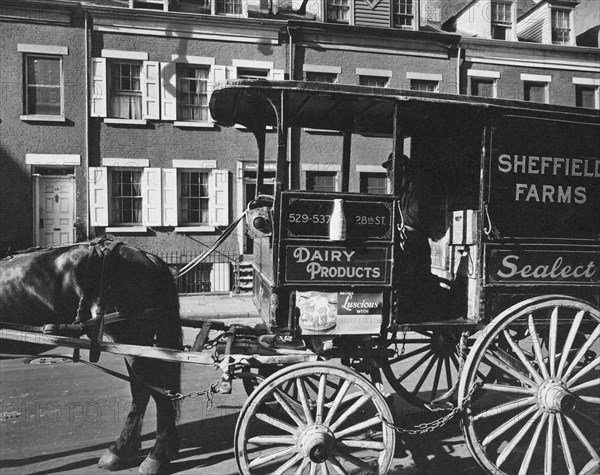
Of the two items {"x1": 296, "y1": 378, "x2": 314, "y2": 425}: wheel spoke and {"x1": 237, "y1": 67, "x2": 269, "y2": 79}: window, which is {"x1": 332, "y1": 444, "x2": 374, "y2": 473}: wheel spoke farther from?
{"x1": 237, "y1": 67, "x2": 269, "y2": 79}: window

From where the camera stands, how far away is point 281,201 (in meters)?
3.48

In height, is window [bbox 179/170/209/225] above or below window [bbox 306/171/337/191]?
below

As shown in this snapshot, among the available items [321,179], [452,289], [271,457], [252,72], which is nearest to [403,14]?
[252,72]

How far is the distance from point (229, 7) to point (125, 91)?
4.44 m

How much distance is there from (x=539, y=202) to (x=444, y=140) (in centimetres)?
138

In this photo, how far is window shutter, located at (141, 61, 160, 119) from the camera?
1402cm

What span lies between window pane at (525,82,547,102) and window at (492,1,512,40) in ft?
6.69

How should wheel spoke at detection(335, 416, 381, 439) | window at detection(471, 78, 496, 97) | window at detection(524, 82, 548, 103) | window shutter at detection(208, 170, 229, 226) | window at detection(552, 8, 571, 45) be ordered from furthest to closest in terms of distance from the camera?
window at detection(552, 8, 571, 45), window at detection(524, 82, 548, 103), window at detection(471, 78, 496, 97), window shutter at detection(208, 170, 229, 226), wheel spoke at detection(335, 416, 381, 439)

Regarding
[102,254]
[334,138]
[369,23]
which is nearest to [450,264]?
[102,254]

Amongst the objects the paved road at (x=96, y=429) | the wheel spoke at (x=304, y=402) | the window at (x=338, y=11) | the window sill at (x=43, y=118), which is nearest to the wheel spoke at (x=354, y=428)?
the wheel spoke at (x=304, y=402)

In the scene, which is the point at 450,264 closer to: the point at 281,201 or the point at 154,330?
the point at 281,201

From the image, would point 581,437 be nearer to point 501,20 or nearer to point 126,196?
point 126,196

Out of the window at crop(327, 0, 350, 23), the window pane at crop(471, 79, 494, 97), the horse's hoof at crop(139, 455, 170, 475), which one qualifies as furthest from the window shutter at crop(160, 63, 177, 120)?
the horse's hoof at crop(139, 455, 170, 475)

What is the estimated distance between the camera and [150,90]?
14.1 meters
